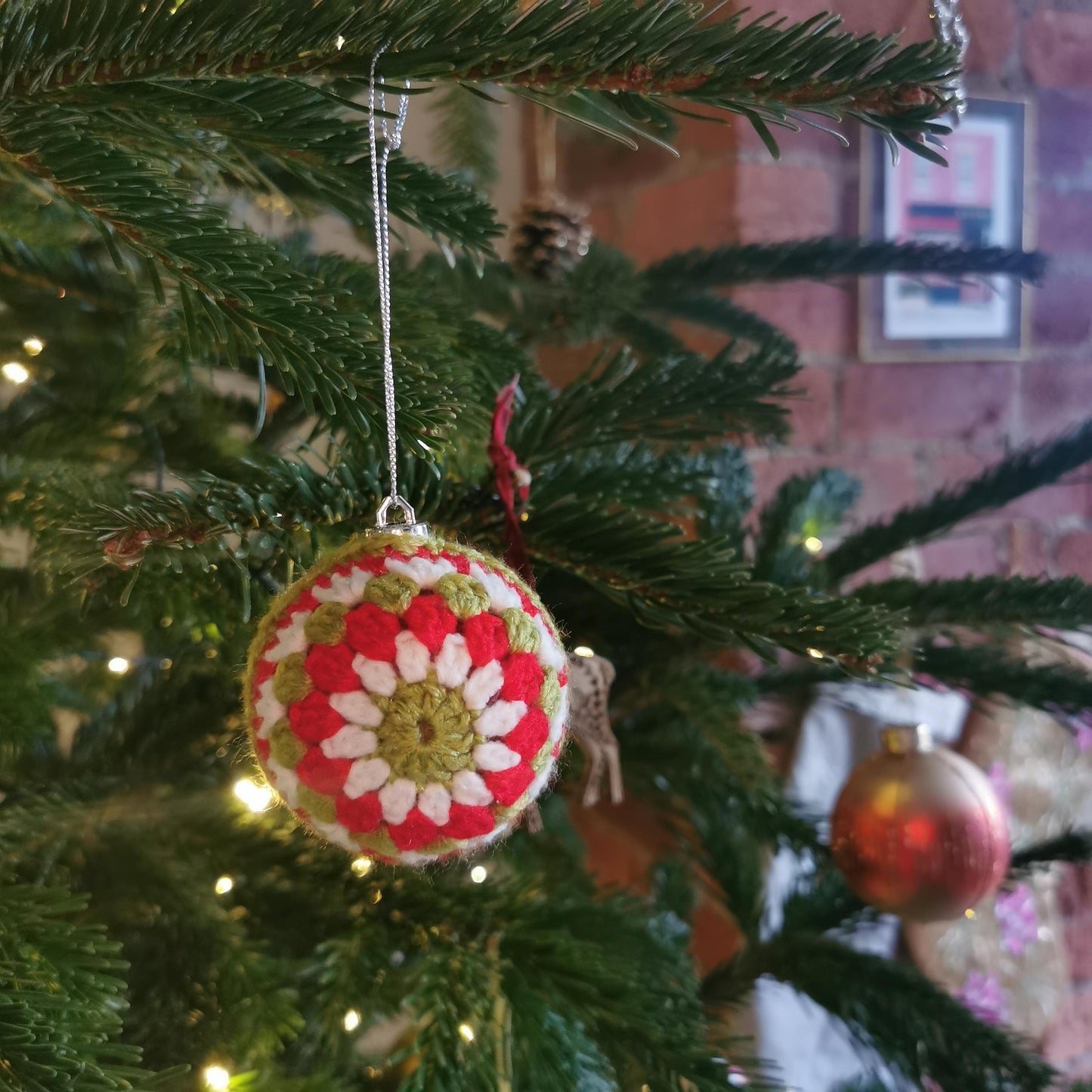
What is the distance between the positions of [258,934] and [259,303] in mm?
320

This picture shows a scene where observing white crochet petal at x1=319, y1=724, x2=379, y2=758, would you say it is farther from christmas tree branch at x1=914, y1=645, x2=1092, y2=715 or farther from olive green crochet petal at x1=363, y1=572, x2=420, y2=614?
christmas tree branch at x1=914, y1=645, x2=1092, y2=715

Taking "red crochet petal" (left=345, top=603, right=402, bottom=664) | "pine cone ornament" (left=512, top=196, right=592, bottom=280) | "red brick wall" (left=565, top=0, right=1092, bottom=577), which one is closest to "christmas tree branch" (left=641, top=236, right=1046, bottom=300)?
"pine cone ornament" (left=512, top=196, right=592, bottom=280)

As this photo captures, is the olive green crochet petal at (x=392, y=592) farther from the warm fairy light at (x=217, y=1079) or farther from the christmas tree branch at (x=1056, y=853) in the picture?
→ the christmas tree branch at (x=1056, y=853)

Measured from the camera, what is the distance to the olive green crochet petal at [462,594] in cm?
30

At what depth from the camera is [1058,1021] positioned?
90 centimetres

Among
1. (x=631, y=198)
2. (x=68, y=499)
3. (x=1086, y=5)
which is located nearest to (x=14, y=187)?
(x=68, y=499)

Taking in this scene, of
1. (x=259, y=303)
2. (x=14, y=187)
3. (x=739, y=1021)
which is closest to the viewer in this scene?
(x=259, y=303)

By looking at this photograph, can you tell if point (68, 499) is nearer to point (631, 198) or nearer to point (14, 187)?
point (14, 187)

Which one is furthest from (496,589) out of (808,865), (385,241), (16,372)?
(808,865)

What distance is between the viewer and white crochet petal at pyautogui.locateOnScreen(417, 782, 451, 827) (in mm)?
293

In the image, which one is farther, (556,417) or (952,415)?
(952,415)

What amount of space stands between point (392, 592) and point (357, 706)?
36mm

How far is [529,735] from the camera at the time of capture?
0.31 meters

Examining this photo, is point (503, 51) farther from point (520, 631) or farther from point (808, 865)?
point (808, 865)
